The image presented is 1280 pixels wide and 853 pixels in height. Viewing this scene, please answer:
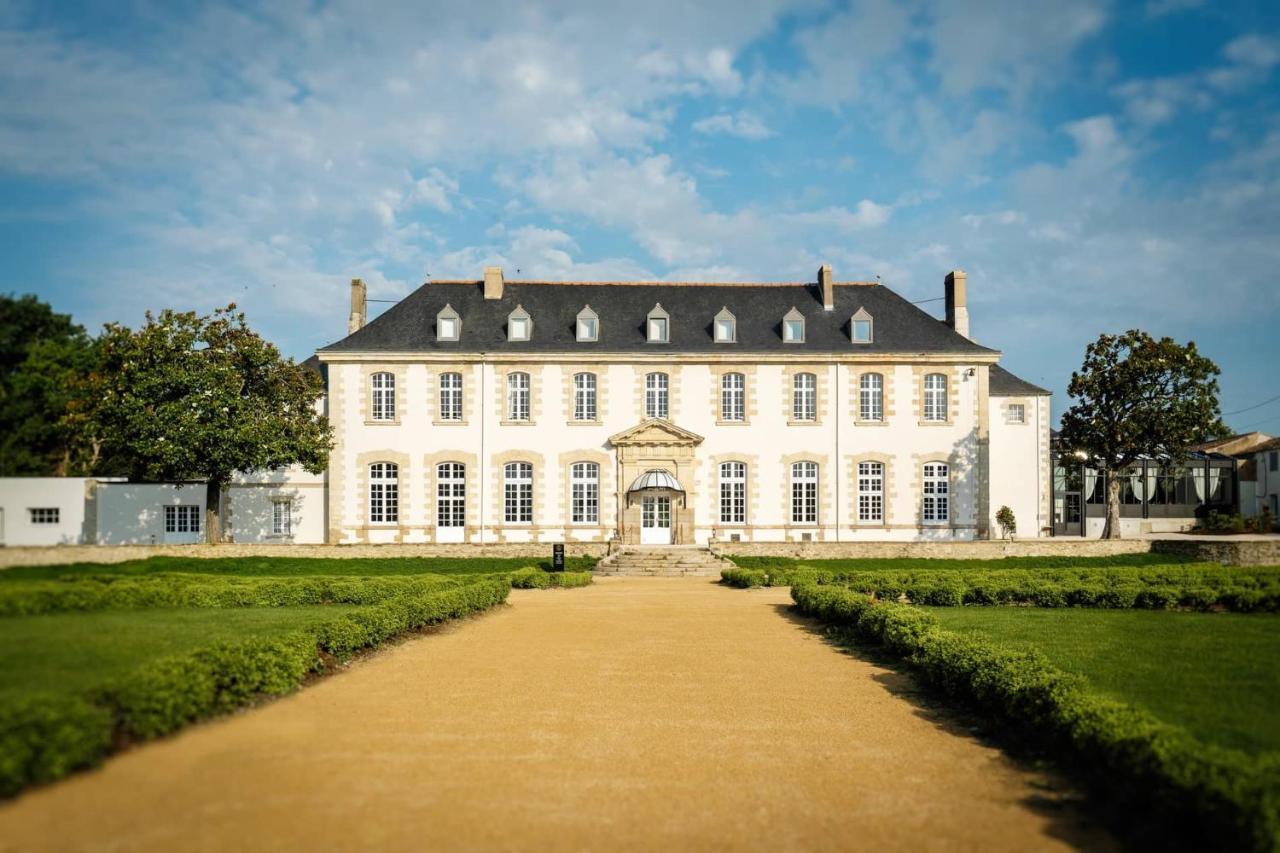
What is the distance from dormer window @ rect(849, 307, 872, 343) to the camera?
38.0m

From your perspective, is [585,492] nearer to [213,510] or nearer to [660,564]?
[660,564]

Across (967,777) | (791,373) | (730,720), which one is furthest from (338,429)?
(967,777)

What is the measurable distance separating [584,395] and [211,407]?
13899mm

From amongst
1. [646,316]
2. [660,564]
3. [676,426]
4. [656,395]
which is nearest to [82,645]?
[660,564]

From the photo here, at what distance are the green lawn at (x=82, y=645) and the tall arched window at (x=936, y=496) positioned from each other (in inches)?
1204

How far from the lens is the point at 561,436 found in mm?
36938

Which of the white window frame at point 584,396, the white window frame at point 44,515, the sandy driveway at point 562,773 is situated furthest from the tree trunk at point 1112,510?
the white window frame at point 44,515

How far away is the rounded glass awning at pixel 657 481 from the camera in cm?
3616

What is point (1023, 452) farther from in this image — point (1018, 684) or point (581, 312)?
point (1018, 684)

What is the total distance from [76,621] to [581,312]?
102 feet

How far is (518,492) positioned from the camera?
36781mm

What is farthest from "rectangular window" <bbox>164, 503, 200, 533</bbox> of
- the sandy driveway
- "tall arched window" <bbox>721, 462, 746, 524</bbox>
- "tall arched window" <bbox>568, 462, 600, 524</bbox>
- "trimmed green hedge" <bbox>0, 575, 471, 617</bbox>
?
the sandy driveway

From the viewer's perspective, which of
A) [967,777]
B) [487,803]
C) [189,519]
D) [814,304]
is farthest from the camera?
[814,304]

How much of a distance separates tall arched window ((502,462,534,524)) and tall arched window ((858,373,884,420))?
45.0 feet
